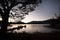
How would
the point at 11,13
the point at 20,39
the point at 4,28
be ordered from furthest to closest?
the point at 11,13 < the point at 4,28 < the point at 20,39

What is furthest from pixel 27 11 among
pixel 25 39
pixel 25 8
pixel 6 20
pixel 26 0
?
pixel 25 39

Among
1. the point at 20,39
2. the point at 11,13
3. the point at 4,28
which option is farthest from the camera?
the point at 11,13

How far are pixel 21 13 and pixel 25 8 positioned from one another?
106 centimetres

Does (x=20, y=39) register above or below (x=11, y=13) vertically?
below

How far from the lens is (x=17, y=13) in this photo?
1947 cm

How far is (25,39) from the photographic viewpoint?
12.1m

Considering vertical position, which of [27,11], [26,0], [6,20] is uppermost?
[26,0]

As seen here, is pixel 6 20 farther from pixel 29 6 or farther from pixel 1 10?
pixel 29 6

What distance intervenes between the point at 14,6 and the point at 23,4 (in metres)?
1.40

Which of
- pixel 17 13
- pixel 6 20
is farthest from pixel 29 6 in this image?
pixel 6 20

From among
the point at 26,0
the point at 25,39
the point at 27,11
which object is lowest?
the point at 25,39

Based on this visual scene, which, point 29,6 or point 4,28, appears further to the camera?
point 29,6

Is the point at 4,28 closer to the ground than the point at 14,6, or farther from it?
closer to the ground

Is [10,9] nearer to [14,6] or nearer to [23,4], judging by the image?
[14,6]
